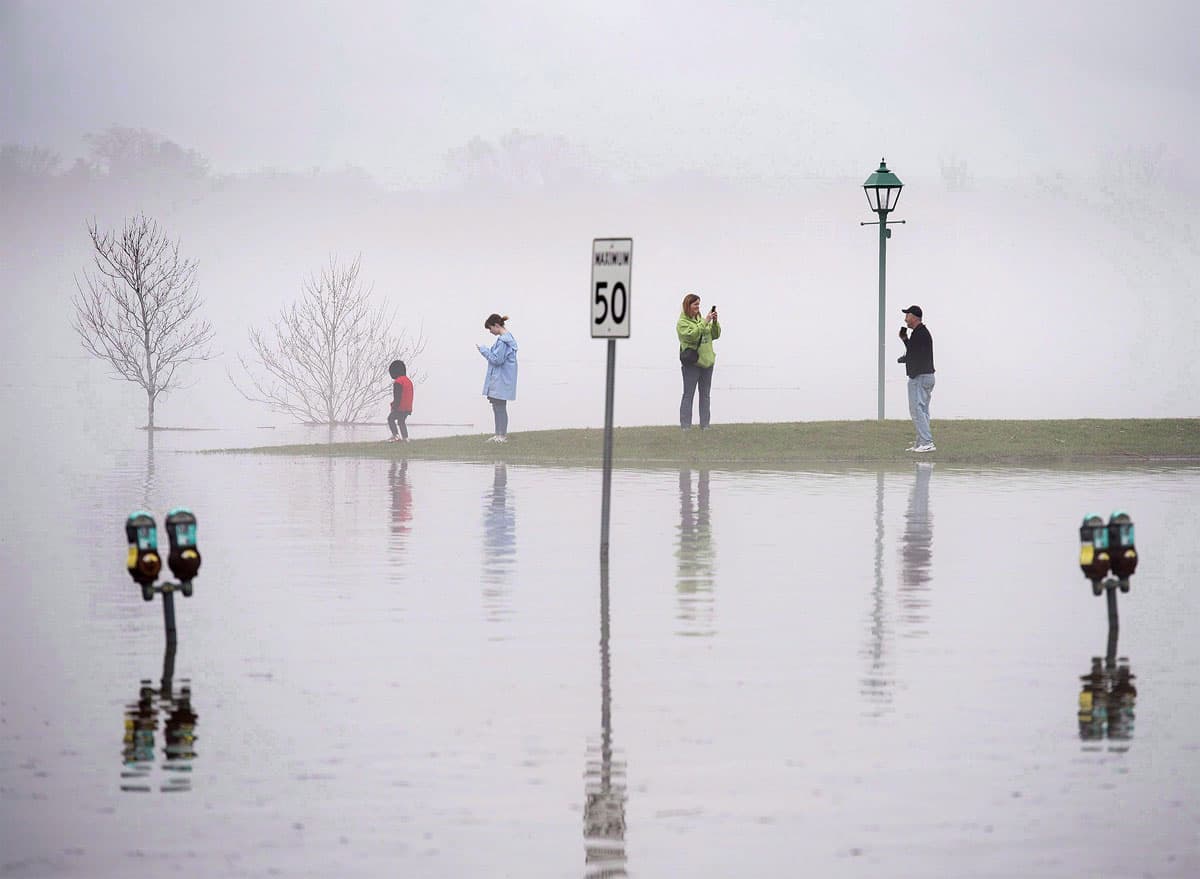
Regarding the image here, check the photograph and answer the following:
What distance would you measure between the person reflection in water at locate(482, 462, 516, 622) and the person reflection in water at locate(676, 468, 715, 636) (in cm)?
121

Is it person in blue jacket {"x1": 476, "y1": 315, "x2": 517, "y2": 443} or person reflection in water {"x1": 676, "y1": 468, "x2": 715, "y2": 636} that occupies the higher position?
person in blue jacket {"x1": 476, "y1": 315, "x2": 517, "y2": 443}

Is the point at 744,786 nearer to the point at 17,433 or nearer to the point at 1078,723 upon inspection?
the point at 1078,723

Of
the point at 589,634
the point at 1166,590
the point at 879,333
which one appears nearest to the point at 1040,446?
the point at 879,333

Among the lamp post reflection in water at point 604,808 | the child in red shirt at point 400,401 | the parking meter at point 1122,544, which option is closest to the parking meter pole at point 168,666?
the lamp post reflection in water at point 604,808

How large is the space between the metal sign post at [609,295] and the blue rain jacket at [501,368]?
2005 centimetres

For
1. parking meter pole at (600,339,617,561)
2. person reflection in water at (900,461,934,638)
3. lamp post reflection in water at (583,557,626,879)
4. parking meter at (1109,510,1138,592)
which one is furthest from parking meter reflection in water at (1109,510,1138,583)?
parking meter pole at (600,339,617,561)

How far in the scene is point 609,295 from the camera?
52.9 ft

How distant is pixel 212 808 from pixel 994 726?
140 inches

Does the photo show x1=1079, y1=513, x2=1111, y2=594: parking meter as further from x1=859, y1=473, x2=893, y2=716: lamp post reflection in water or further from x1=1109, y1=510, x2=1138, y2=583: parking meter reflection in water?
x1=859, y1=473, x2=893, y2=716: lamp post reflection in water

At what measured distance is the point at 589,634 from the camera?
12117mm

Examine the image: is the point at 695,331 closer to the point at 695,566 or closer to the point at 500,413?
the point at 500,413

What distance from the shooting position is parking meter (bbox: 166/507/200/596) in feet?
36.0

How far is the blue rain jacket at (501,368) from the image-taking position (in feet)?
119

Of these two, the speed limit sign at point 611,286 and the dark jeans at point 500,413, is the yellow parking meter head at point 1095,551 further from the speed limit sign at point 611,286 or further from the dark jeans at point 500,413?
the dark jeans at point 500,413
